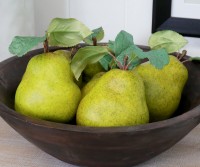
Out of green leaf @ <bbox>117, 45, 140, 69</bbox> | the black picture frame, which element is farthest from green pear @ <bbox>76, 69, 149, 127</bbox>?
the black picture frame

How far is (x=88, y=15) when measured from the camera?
2.31ft

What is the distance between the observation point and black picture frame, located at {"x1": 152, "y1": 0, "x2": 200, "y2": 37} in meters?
0.63

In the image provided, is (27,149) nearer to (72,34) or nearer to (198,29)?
(72,34)

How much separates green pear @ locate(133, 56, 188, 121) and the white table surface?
0.05 m

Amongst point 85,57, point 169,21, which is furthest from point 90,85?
point 169,21

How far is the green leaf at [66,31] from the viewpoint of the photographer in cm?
43

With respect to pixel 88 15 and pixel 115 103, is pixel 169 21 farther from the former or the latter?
pixel 115 103

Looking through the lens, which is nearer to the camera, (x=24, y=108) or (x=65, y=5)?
(x=24, y=108)

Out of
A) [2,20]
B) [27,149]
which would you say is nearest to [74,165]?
[27,149]

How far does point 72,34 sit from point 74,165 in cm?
15

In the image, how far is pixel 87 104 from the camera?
41cm

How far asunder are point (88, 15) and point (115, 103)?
339 mm

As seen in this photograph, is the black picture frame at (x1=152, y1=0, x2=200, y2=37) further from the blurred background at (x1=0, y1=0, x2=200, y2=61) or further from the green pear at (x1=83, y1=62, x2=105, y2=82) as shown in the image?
the green pear at (x1=83, y1=62, x2=105, y2=82)

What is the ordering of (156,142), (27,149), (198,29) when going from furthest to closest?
(198,29) < (27,149) < (156,142)
